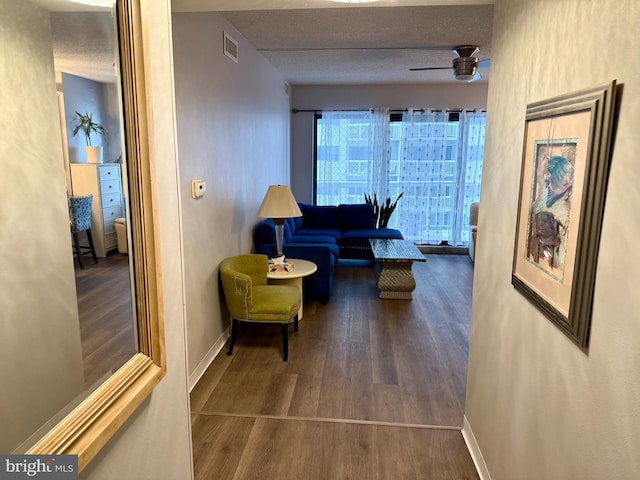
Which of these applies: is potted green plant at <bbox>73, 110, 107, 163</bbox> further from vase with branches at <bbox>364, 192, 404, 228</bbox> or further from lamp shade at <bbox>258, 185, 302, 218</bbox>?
vase with branches at <bbox>364, 192, 404, 228</bbox>

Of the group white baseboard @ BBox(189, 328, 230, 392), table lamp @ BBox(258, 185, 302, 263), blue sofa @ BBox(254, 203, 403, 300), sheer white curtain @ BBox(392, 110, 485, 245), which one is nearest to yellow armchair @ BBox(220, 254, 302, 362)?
white baseboard @ BBox(189, 328, 230, 392)

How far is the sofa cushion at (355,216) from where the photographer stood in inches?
252

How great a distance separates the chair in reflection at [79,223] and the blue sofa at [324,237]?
3.46 m

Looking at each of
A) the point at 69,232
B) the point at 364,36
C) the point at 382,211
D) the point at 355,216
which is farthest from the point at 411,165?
the point at 69,232

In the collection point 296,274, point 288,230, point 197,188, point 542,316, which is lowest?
point 296,274

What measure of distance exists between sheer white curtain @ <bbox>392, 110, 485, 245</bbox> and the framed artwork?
5.49 meters

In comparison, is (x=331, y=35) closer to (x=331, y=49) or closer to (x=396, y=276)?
(x=331, y=49)

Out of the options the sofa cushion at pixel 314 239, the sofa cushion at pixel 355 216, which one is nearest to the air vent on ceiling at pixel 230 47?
the sofa cushion at pixel 314 239

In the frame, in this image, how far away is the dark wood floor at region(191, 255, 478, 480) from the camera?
2.25 metres

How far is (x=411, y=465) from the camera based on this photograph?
2.23 m

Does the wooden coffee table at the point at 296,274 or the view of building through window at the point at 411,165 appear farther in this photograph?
the view of building through window at the point at 411,165

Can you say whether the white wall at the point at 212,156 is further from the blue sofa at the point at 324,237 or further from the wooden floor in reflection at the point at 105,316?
the wooden floor in reflection at the point at 105,316

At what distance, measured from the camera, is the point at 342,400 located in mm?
2814

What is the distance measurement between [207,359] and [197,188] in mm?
1272
